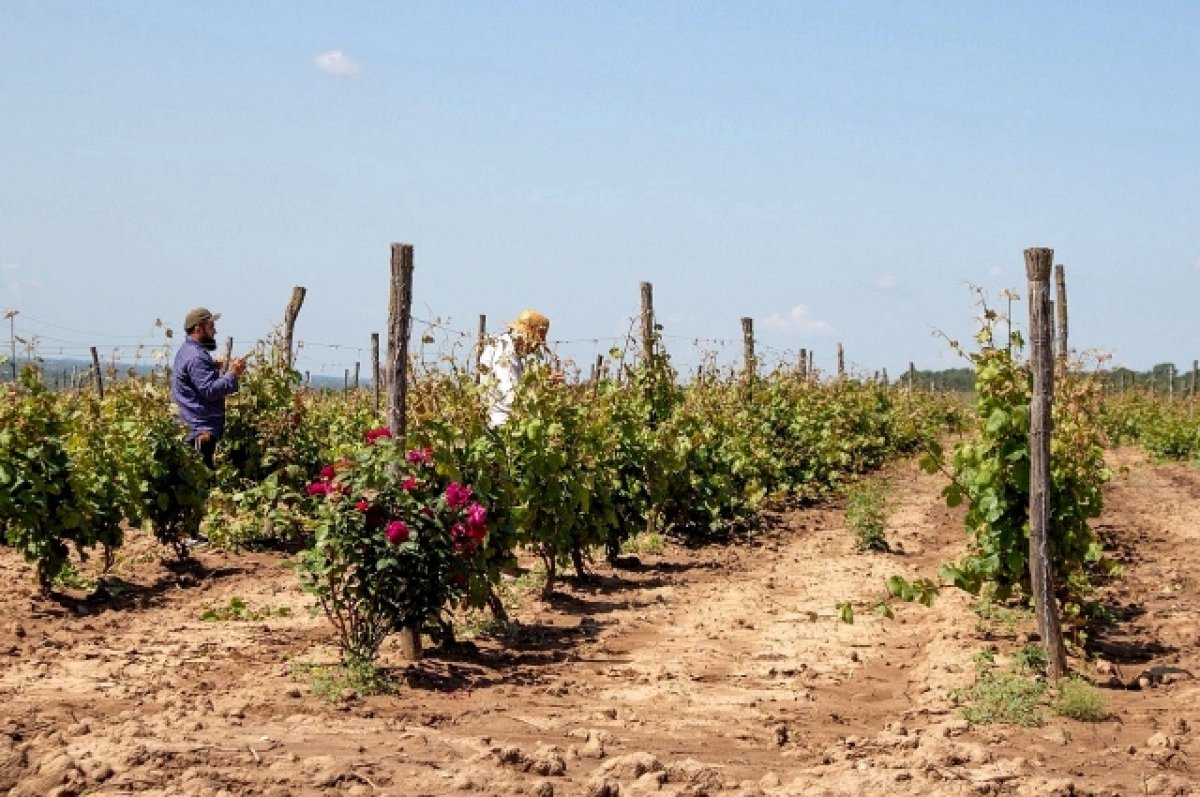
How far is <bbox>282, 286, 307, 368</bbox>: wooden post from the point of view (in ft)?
40.9

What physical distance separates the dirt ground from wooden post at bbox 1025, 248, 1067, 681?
459 millimetres

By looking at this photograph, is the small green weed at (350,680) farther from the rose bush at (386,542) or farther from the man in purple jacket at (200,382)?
the man in purple jacket at (200,382)

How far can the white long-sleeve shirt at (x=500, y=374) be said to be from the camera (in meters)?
8.45

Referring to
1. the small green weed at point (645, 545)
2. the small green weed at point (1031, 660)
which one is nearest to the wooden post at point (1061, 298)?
the small green weed at point (645, 545)

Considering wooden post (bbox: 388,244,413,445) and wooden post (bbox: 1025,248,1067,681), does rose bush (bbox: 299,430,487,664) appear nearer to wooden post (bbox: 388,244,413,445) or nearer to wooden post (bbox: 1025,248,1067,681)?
wooden post (bbox: 388,244,413,445)

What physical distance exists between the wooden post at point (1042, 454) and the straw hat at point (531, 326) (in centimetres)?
390

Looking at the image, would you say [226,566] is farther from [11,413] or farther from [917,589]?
[917,589]

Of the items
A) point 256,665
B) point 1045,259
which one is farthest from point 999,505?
point 256,665

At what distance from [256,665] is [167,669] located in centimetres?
46

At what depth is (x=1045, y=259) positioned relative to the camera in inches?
278

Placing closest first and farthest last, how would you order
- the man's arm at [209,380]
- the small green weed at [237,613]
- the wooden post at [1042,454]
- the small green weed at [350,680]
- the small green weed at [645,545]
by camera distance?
the small green weed at [350,680]
the wooden post at [1042,454]
the small green weed at [237,613]
the man's arm at [209,380]
the small green weed at [645,545]

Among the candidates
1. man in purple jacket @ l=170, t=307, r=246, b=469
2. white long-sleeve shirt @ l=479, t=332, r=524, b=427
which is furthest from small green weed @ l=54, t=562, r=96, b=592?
white long-sleeve shirt @ l=479, t=332, r=524, b=427

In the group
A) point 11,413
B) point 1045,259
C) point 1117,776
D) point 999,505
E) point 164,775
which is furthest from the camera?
point 11,413

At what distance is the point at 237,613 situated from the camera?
870 cm
